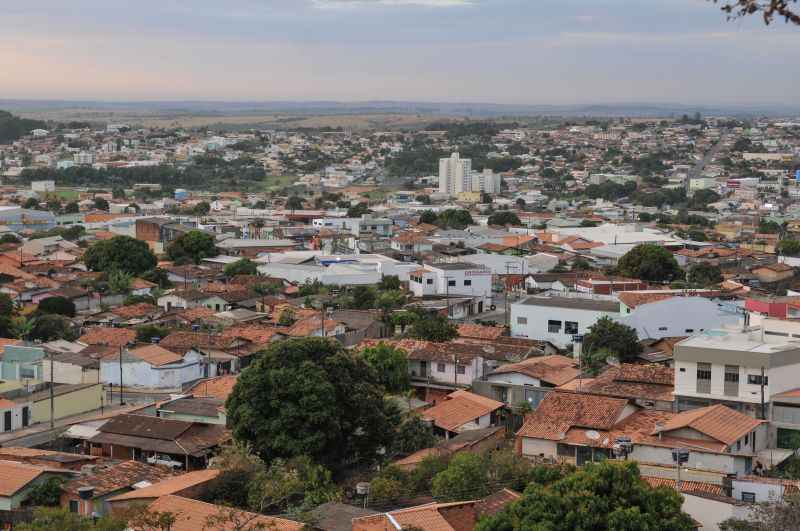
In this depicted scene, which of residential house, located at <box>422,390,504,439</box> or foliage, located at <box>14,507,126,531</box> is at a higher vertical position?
foliage, located at <box>14,507,126,531</box>

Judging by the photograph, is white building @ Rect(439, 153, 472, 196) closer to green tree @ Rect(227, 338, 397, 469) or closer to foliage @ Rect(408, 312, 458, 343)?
foliage @ Rect(408, 312, 458, 343)

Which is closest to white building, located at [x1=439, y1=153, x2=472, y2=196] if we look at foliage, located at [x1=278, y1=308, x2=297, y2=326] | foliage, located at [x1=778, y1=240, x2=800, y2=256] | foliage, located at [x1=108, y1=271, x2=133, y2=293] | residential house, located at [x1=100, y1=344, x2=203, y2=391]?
foliage, located at [x1=778, y1=240, x2=800, y2=256]

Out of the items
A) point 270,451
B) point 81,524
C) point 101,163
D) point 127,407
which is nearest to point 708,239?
point 127,407

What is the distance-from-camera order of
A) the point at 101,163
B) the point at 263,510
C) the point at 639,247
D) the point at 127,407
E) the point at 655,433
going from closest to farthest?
the point at 263,510 < the point at 655,433 < the point at 127,407 < the point at 639,247 < the point at 101,163

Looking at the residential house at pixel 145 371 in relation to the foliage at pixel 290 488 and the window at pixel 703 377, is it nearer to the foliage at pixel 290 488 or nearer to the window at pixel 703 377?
the foliage at pixel 290 488

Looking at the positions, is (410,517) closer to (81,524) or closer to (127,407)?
(81,524)

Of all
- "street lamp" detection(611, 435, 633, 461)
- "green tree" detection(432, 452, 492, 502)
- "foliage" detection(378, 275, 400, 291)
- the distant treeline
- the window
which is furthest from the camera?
the distant treeline
